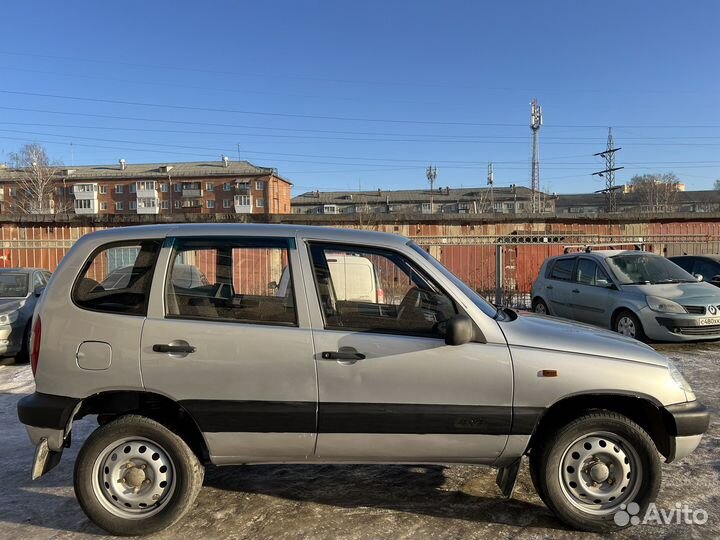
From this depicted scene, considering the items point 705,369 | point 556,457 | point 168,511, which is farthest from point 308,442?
point 705,369

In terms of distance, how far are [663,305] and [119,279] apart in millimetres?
7747

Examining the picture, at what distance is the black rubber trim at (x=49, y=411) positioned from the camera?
3.02 metres

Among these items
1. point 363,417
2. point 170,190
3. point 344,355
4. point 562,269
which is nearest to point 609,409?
point 363,417

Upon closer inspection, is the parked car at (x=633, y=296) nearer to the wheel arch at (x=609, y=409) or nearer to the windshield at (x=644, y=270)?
the windshield at (x=644, y=270)

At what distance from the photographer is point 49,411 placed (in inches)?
119

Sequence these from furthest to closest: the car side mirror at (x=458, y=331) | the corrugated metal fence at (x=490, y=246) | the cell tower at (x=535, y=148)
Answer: the cell tower at (x=535, y=148), the corrugated metal fence at (x=490, y=246), the car side mirror at (x=458, y=331)

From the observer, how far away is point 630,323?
812cm

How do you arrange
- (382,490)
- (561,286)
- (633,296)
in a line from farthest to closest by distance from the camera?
(561,286) < (633,296) < (382,490)

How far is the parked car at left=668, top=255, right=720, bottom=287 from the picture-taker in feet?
36.2

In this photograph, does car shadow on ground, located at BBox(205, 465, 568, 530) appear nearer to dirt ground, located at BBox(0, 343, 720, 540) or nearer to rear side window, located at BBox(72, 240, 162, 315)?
dirt ground, located at BBox(0, 343, 720, 540)

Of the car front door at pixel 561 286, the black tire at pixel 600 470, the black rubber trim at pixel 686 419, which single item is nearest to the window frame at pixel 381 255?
the black tire at pixel 600 470

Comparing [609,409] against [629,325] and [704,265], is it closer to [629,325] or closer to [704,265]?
[629,325]

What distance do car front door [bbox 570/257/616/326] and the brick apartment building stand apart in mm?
78263

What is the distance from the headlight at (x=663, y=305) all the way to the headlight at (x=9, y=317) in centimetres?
998
